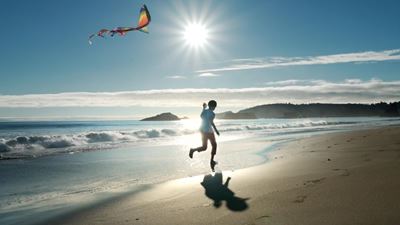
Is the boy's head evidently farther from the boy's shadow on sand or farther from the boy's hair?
the boy's shadow on sand

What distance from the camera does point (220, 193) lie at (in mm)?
6570

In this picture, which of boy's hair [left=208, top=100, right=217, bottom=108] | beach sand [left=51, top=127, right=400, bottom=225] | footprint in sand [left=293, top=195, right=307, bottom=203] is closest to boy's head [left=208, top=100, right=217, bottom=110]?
boy's hair [left=208, top=100, right=217, bottom=108]

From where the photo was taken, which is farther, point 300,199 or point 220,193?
point 220,193

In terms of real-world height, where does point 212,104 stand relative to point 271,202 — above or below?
above

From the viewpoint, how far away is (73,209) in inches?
239

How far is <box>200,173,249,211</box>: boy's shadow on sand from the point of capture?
213 inches

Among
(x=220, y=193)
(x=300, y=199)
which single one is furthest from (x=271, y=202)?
(x=220, y=193)

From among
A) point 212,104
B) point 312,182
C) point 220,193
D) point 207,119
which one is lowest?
point 220,193

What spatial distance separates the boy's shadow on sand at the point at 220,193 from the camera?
17.8 feet

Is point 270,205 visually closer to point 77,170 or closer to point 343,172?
point 343,172

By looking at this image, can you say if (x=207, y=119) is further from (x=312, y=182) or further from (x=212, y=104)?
(x=312, y=182)

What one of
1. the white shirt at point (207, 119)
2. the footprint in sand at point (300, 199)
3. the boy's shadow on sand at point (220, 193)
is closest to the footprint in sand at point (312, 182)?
the footprint in sand at point (300, 199)

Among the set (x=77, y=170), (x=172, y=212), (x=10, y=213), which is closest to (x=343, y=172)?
(x=172, y=212)

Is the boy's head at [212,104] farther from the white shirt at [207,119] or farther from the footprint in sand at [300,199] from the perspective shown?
the footprint in sand at [300,199]
